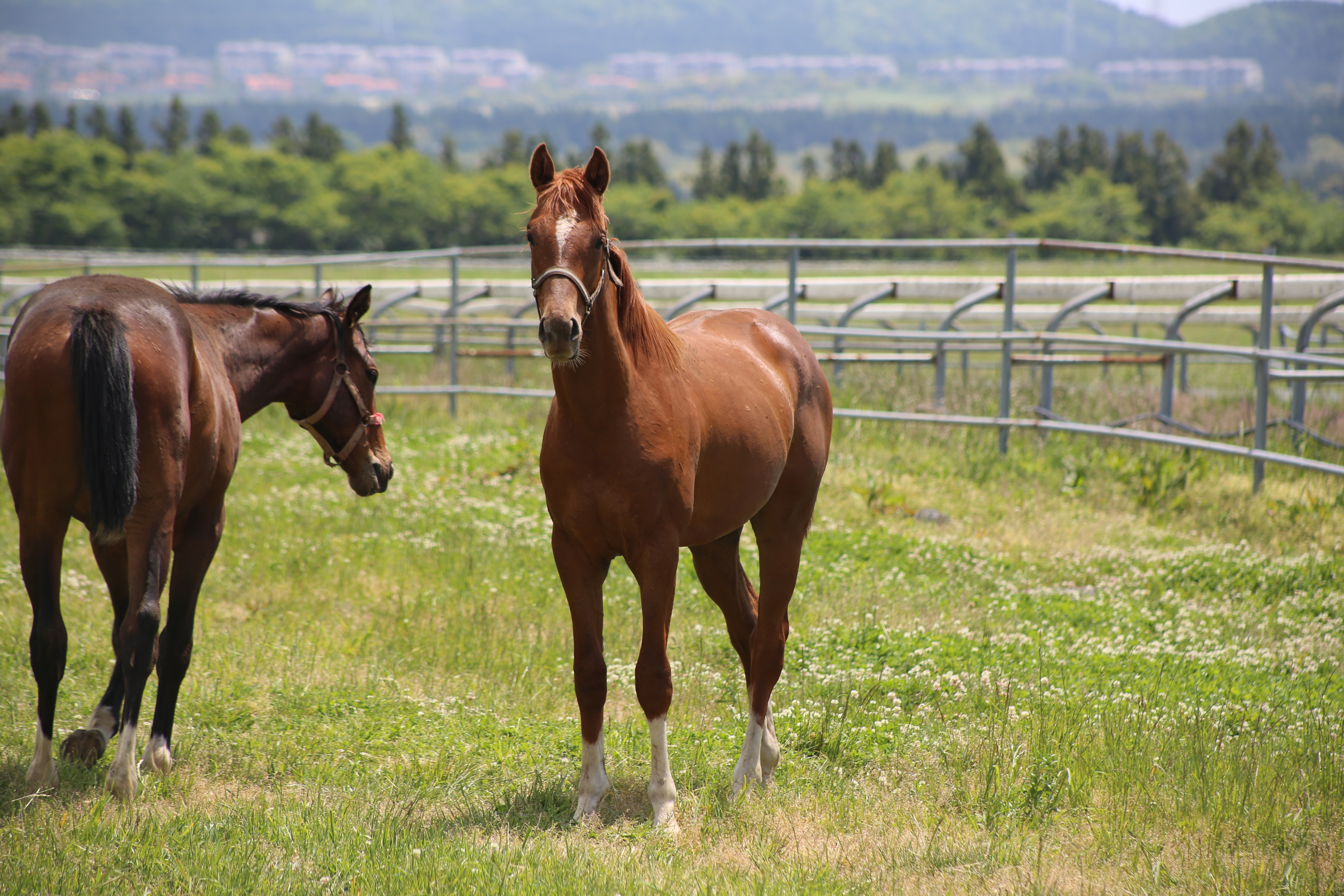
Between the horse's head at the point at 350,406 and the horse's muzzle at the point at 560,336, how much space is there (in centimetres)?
220

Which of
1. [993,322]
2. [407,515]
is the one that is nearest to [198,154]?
[993,322]

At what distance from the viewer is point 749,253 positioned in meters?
61.6

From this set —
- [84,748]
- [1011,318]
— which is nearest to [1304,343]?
[1011,318]

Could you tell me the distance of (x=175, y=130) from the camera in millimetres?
93688

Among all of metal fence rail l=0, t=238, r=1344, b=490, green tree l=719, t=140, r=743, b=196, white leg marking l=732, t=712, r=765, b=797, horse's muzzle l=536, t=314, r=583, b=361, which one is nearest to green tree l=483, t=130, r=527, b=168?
green tree l=719, t=140, r=743, b=196

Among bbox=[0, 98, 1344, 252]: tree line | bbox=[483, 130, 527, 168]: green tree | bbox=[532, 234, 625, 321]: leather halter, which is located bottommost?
bbox=[532, 234, 625, 321]: leather halter

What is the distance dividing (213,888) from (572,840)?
108cm

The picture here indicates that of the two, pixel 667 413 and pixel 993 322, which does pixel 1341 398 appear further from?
pixel 667 413

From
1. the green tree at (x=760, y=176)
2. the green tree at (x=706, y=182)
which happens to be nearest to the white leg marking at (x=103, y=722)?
the green tree at (x=706, y=182)

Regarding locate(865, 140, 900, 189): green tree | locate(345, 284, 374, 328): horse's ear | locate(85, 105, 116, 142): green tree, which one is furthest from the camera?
locate(85, 105, 116, 142): green tree

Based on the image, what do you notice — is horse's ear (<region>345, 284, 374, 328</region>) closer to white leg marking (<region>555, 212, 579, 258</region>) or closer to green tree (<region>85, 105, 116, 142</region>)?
white leg marking (<region>555, 212, 579, 258</region>)

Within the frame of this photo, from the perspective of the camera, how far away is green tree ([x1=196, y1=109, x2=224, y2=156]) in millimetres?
89062

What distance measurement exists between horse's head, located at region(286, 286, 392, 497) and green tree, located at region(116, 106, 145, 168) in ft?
273

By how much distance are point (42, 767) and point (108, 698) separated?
50cm
